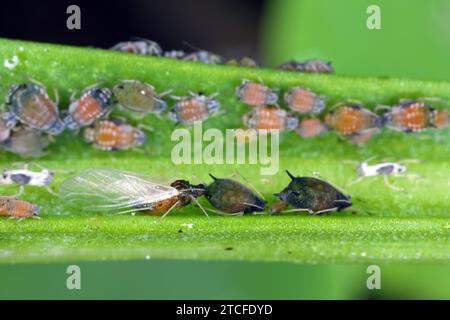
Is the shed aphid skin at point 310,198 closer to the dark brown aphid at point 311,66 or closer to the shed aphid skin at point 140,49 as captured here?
the dark brown aphid at point 311,66

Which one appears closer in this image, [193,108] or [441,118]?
[193,108]

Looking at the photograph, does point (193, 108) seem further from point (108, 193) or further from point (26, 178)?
point (26, 178)

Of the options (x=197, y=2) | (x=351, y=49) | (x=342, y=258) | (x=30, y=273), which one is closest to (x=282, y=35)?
(x=351, y=49)

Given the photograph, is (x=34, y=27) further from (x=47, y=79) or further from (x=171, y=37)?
(x=47, y=79)

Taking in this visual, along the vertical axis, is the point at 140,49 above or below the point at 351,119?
above

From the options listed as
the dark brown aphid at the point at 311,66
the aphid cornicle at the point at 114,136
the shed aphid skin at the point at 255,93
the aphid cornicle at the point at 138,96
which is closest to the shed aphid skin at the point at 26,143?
the aphid cornicle at the point at 114,136

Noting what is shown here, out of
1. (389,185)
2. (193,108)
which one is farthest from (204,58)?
(389,185)
